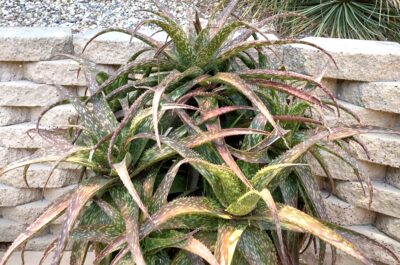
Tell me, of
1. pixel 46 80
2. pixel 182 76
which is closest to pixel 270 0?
pixel 46 80

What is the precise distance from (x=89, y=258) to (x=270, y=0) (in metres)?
1.28

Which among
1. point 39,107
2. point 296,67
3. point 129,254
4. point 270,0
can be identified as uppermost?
point 270,0

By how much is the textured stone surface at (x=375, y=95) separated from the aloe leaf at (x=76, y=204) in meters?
0.86

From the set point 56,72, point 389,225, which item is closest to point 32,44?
point 56,72

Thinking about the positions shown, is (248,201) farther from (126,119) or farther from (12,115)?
(12,115)

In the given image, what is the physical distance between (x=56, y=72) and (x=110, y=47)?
0.21 meters

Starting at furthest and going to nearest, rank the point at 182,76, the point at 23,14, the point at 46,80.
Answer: the point at 23,14 < the point at 46,80 < the point at 182,76

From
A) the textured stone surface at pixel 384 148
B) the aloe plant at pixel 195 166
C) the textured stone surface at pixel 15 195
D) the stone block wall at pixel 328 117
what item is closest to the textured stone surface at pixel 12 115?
the stone block wall at pixel 328 117

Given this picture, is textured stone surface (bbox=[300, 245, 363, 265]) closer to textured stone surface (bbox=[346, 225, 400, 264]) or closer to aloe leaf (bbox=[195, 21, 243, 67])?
textured stone surface (bbox=[346, 225, 400, 264])

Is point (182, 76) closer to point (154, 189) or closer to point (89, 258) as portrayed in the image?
point (154, 189)

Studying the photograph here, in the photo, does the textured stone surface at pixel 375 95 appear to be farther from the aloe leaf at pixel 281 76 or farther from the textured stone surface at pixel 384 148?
the aloe leaf at pixel 281 76

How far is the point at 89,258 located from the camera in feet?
6.61

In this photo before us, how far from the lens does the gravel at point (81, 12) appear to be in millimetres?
2098

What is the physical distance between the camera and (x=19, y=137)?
1829 mm
